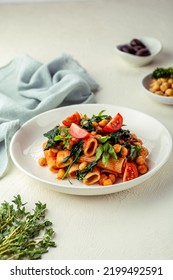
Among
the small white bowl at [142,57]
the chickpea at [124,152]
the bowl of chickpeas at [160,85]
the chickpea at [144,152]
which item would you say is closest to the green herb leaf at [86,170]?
the chickpea at [124,152]

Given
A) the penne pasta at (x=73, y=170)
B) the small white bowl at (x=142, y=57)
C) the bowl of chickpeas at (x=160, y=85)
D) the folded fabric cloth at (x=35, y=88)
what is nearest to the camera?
the penne pasta at (x=73, y=170)

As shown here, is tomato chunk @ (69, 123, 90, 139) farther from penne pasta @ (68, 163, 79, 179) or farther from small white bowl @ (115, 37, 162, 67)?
small white bowl @ (115, 37, 162, 67)

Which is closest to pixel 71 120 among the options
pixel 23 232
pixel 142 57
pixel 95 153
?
pixel 95 153

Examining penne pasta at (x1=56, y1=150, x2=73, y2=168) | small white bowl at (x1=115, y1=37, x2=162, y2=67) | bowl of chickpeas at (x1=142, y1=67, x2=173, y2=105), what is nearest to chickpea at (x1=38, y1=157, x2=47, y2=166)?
penne pasta at (x1=56, y1=150, x2=73, y2=168)

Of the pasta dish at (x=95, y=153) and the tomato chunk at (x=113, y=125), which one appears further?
the tomato chunk at (x=113, y=125)

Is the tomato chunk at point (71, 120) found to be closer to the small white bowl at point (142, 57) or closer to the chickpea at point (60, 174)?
the chickpea at point (60, 174)

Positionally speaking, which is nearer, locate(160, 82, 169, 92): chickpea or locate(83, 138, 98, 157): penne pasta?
locate(83, 138, 98, 157): penne pasta

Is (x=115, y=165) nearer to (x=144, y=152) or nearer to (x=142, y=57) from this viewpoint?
(x=144, y=152)
